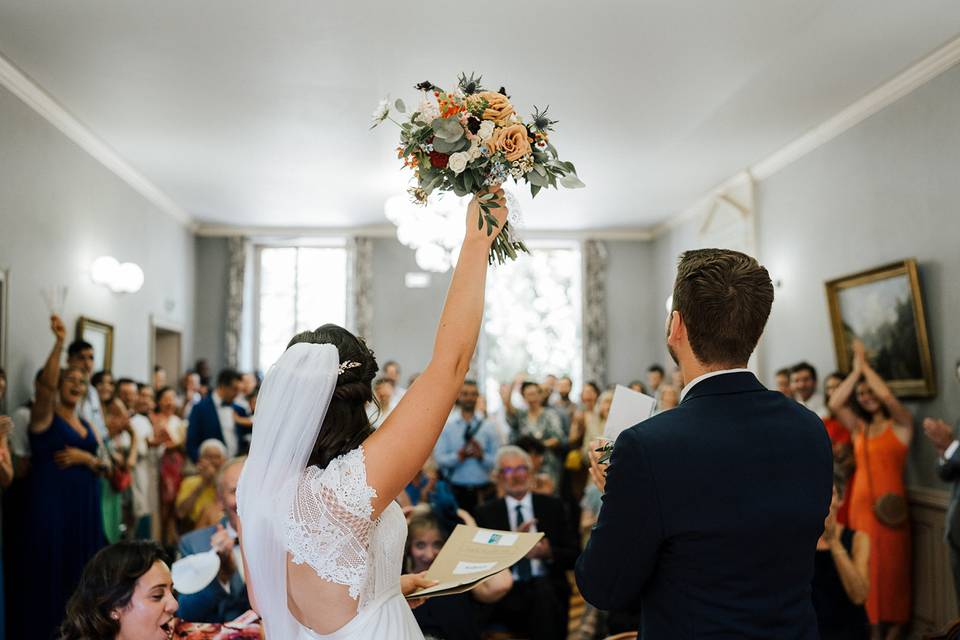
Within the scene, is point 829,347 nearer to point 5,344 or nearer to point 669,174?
point 669,174

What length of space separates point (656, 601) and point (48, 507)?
496 centimetres

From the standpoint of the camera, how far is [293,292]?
12008 mm

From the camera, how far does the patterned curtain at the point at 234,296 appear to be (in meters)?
11.4

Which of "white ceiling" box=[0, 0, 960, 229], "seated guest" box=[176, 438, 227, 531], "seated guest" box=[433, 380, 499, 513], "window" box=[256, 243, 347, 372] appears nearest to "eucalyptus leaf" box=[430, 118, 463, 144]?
"white ceiling" box=[0, 0, 960, 229]

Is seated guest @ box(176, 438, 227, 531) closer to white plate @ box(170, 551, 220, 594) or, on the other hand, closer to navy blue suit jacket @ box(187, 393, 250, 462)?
navy blue suit jacket @ box(187, 393, 250, 462)

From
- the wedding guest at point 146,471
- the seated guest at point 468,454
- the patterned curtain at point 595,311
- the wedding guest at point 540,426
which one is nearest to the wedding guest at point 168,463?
the wedding guest at point 146,471

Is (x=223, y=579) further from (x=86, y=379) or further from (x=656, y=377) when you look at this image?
(x=656, y=377)

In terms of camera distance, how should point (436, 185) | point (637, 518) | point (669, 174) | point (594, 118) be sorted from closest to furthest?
point (637, 518)
point (436, 185)
point (594, 118)
point (669, 174)

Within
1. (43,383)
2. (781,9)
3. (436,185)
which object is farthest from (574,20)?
(43,383)

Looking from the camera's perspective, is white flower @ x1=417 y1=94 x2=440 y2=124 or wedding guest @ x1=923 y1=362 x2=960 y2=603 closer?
white flower @ x1=417 y1=94 x2=440 y2=124

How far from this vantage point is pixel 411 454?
1.56 m

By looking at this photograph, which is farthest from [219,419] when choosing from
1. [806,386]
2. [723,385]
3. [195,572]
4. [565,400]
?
[723,385]

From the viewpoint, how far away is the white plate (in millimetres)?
2984

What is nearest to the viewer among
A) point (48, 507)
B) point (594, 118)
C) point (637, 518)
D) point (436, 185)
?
point (637, 518)
